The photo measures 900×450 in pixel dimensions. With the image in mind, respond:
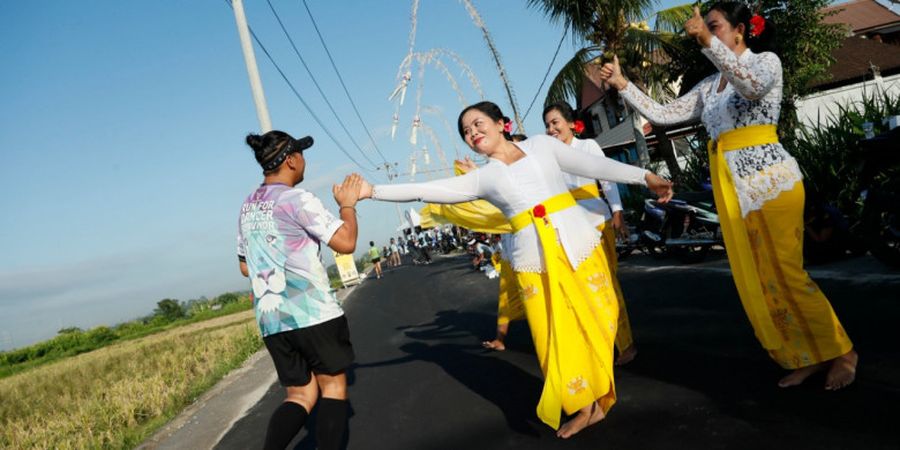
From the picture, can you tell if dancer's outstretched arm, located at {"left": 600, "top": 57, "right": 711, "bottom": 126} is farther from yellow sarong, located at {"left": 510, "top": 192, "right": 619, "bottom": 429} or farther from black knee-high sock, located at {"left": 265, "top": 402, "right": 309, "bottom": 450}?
black knee-high sock, located at {"left": 265, "top": 402, "right": 309, "bottom": 450}

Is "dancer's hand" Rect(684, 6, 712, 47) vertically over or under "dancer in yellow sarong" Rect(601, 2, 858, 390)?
over

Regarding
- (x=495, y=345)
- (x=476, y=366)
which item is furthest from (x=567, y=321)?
(x=495, y=345)

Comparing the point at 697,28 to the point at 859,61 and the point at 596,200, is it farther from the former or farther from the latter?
the point at 859,61

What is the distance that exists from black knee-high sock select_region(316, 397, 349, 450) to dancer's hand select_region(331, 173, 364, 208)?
1.00 m

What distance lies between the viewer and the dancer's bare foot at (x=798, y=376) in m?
2.99

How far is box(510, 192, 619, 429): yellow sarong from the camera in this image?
303 cm

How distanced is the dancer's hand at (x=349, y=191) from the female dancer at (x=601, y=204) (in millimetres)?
1715

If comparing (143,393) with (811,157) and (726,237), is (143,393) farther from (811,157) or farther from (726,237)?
(811,157)

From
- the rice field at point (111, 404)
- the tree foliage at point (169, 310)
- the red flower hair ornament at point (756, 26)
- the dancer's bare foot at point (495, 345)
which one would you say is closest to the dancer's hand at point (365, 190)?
Answer: the red flower hair ornament at point (756, 26)

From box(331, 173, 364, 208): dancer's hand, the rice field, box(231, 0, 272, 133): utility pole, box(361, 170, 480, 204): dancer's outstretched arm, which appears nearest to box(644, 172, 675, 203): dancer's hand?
box(361, 170, 480, 204): dancer's outstretched arm

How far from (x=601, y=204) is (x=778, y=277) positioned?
1.72 metres

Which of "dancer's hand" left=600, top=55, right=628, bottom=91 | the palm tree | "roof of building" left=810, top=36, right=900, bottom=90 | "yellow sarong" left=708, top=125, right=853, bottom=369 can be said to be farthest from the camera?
"roof of building" left=810, top=36, right=900, bottom=90

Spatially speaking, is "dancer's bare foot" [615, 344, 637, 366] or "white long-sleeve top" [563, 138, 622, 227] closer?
"dancer's bare foot" [615, 344, 637, 366]

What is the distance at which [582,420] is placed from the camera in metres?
3.13
